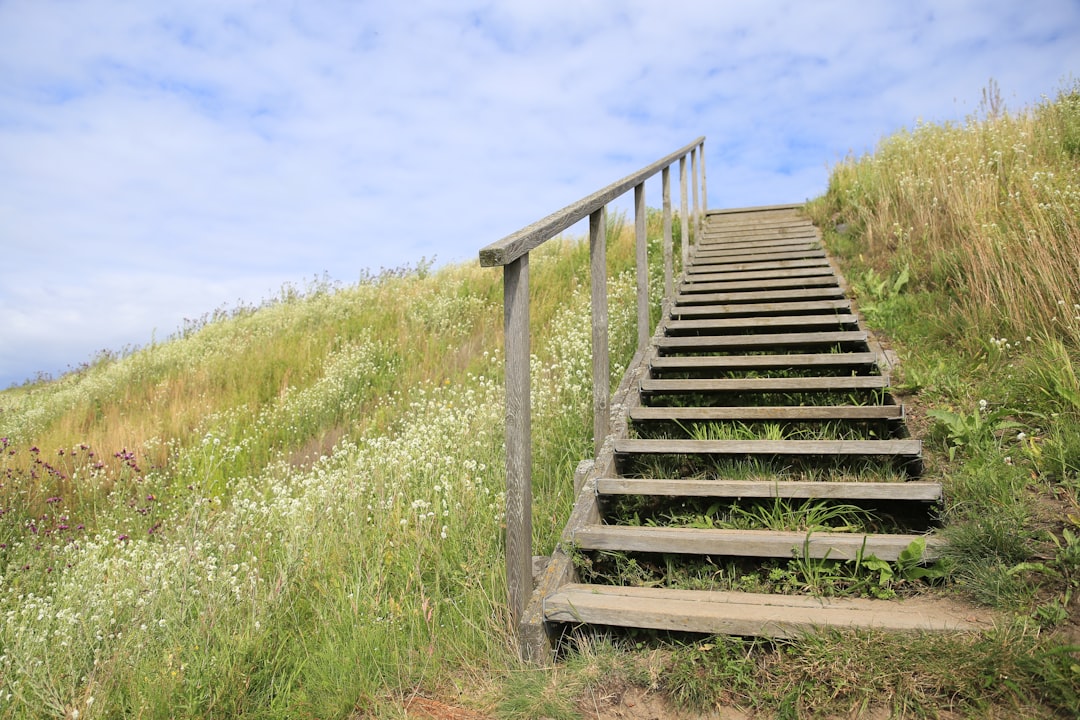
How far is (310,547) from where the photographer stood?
3.70 meters

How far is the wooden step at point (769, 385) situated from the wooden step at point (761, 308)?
1338 millimetres

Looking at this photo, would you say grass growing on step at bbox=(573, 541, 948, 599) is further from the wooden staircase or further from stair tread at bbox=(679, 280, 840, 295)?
stair tread at bbox=(679, 280, 840, 295)

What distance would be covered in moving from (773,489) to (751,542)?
0.43 meters

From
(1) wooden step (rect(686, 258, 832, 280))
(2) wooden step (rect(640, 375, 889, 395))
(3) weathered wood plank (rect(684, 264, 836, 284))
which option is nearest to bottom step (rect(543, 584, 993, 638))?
(2) wooden step (rect(640, 375, 889, 395))

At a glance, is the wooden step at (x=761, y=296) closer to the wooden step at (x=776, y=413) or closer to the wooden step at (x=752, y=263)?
the wooden step at (x=752, y=263)

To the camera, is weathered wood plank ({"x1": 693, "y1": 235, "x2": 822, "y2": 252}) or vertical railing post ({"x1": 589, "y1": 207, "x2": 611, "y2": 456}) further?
weathered wood plank ({"x1": 693, "y1": 235, "x2": 822, "y2": 252})

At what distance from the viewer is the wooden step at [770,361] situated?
4.74 meters

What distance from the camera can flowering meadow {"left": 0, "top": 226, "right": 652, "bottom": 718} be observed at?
105 inches

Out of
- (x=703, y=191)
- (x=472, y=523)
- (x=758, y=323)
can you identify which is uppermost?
(x=703, y=191)

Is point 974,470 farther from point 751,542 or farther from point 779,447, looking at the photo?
point 751,542

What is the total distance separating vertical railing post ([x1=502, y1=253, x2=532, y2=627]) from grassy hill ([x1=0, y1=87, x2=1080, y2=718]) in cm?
17

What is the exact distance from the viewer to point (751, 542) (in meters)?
3.01

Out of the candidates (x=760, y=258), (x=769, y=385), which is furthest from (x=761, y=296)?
(x=769, y=385)

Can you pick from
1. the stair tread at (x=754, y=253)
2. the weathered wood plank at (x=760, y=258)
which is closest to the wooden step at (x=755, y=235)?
the stair tread at (x=754, y=253)
